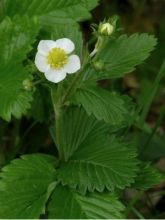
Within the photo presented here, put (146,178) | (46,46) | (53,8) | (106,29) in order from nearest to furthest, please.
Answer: (106,29) → (46,46) → (146,178) → (53,8)

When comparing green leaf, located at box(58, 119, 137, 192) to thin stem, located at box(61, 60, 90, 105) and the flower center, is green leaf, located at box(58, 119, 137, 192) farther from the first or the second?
the flower center

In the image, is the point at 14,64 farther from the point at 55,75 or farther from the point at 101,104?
the point at 101,104

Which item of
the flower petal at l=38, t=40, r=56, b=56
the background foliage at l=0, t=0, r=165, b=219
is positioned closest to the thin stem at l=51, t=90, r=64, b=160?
the background foliage at l=0, t=0, r=165, b=219

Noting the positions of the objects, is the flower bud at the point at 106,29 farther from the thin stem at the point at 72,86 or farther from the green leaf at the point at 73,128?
the green leaf at the point at 73,128

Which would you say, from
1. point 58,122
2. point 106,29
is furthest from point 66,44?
point 58,122

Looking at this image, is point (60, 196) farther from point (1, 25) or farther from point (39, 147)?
point (39, 147)

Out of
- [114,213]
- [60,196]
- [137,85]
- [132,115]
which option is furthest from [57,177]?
[137,85]

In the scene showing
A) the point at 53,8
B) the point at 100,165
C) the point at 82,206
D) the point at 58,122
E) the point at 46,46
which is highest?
the point at 53,8
